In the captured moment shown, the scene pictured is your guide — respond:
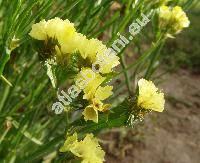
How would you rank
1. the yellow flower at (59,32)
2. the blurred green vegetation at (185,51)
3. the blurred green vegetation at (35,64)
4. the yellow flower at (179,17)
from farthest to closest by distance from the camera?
1. the blurred green vegetation at (185,51)
2. the yellow flower at (179,17)
3. the blurred green vegetation at (35,64)
4. the yellow flower at (59,32)

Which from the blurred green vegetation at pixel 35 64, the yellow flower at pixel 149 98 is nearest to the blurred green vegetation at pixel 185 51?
the blurred green vegetation at pixel 35 64

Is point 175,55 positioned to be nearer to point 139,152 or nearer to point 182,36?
point 182,36

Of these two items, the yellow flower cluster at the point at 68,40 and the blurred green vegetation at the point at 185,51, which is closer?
the yellow flower cluster at the point at 68,40

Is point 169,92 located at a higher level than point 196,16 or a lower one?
higher

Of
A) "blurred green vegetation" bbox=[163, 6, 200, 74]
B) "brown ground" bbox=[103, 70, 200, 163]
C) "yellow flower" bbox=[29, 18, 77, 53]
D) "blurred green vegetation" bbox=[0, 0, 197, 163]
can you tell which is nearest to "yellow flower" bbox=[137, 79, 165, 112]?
"blurred green vegetation" bbox=[0, 0, 197, 163]

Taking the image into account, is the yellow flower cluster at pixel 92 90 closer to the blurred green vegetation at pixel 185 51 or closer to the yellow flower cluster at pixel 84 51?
the yellow flower cluster at pixel 84 51

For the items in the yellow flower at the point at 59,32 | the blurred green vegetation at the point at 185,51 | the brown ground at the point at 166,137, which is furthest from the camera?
the blurred green vegetation at the point at 185,51

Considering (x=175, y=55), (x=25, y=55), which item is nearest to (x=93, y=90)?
(x=25, y=55)
